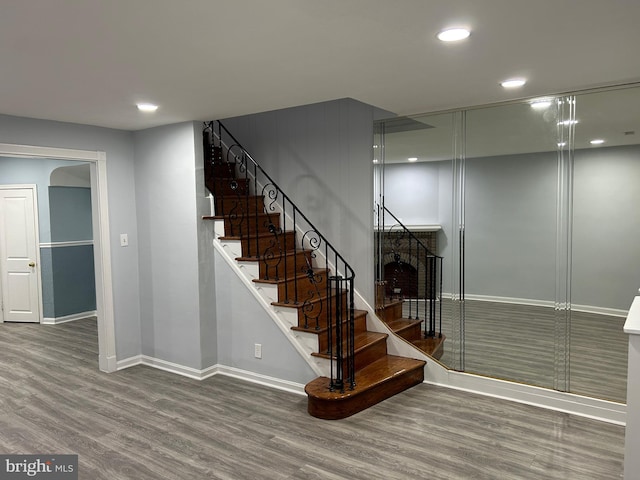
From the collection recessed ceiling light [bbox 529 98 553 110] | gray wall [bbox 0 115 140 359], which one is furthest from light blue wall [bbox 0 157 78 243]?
recessed ceiling light [bbox 529 98 553 110]

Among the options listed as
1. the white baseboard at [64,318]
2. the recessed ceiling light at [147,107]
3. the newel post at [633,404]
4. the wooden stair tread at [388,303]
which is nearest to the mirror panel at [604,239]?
the newel post at [633,404]

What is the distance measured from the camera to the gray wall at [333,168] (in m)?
4.31

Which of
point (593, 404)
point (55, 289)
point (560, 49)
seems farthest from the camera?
point (55, 289)

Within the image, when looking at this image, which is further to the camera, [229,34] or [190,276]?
[190,276]

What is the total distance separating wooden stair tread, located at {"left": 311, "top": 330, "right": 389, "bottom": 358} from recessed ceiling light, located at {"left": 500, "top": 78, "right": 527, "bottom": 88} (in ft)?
7.63

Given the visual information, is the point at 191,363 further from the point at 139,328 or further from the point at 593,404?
the point at 593,404

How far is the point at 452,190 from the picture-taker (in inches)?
157

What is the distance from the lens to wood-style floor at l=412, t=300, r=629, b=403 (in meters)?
3.50

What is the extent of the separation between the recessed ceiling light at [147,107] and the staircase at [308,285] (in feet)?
2.75

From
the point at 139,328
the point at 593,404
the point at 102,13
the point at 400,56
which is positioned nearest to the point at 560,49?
the point at 400,56

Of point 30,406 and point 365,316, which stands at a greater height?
point 365,316

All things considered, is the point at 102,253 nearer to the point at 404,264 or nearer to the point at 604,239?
the point at 404,264

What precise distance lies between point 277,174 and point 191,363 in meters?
2.10

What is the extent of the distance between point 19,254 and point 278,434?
553cm
